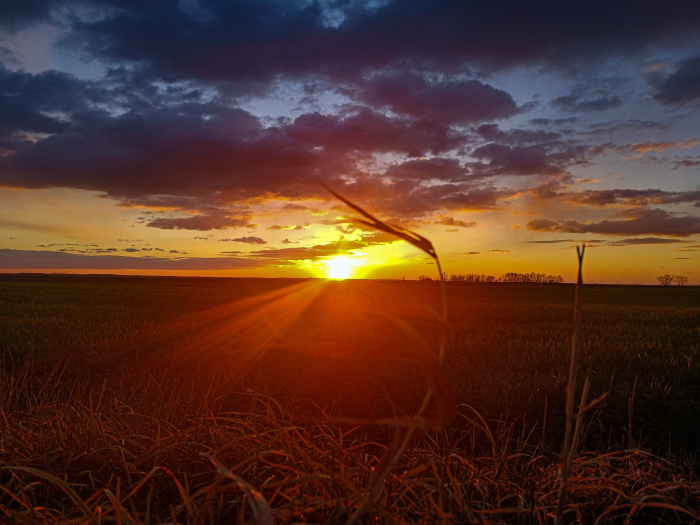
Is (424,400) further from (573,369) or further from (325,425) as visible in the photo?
Result: (325,425)

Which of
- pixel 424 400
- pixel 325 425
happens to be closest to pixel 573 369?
pixel 424 400

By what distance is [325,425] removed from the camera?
3537 millimetres

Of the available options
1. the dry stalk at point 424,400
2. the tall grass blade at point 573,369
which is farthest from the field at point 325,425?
the tall grass blade at point 573,369

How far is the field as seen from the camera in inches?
53.0

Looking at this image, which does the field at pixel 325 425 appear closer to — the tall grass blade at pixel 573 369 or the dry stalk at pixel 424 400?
the dry stalk at pixel 424 400

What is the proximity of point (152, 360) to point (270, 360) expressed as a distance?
6.08ft

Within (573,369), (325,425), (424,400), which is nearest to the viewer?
(424,400)

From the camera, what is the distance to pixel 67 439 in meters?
2.12

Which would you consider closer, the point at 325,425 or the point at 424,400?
the point at 424,400

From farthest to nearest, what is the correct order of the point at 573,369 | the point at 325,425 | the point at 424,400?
the point at 325,425 < the point at 573,369 < the point at 424,400

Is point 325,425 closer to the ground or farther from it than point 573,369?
closer to the ground

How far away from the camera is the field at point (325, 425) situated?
1347 millimetres

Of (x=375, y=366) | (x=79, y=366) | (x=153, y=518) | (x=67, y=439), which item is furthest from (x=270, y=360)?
(x=153, y=518)

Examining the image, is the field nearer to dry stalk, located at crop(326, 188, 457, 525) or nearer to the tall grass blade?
dry stalk, located at crop(326, 188, 457, 525)
